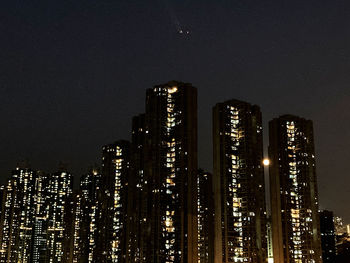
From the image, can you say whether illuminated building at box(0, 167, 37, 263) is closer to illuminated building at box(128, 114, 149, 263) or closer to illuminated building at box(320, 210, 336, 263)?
illuminated building at box(128, 114, 149, 263)

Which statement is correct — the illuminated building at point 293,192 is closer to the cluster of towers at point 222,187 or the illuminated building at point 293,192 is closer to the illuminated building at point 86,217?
the cluster of towers at point 222,187

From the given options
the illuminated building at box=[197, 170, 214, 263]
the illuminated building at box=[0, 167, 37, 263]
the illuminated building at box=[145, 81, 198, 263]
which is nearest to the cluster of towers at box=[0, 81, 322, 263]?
the illuminated building at box=[145, 81, 198, 263]

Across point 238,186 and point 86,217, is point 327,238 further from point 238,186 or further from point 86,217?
point 86,217

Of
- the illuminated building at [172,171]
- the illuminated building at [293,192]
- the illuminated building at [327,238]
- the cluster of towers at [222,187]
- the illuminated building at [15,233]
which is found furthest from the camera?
the illuminated building at [15,233]

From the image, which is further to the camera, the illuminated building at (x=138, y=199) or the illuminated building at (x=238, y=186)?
the illuminated building at (x=138, y=199)

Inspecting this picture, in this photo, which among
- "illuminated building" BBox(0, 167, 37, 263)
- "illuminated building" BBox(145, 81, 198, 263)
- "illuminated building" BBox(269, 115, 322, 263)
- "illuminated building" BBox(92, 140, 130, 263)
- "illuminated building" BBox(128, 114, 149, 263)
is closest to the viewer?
"illuminated building" BBox(145, 81, 198, 263)

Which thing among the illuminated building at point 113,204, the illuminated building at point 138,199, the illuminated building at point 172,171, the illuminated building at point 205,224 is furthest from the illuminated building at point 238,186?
the illuminated building at point 113,204
